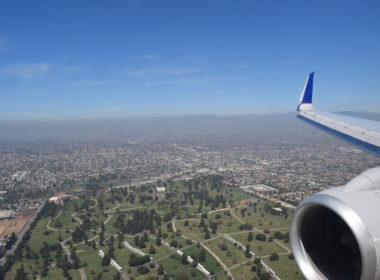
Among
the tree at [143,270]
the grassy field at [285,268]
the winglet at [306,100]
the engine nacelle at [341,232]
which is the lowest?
the grassy field at [285,268]

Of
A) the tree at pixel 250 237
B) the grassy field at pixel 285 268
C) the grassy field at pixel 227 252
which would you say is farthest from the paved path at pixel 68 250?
the tree at pixel 250 237

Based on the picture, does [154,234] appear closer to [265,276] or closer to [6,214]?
[265,276]

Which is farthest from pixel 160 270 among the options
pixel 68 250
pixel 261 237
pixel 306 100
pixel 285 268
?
pixel 306 100

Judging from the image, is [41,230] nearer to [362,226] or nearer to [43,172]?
[362,226]

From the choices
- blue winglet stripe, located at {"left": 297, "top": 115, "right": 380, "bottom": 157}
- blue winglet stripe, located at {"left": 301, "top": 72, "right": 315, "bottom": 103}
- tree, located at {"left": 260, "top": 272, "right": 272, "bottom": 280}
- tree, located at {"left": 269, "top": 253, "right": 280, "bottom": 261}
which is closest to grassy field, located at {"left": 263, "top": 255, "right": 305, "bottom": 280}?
tree, located at {"left": 269, "top": 253, "right": 280, "bottom": 261}

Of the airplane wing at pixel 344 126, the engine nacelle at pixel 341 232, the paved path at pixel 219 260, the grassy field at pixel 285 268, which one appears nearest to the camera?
the engine nacelle at pixel 341 232

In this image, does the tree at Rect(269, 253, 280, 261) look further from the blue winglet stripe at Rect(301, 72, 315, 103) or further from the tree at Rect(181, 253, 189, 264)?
the blue winglet stripe at Rect(301, 72, 315, 103)

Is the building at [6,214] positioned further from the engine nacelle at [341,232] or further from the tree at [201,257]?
the engine nacelle at [341,232]

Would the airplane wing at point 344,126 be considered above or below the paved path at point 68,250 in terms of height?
above
